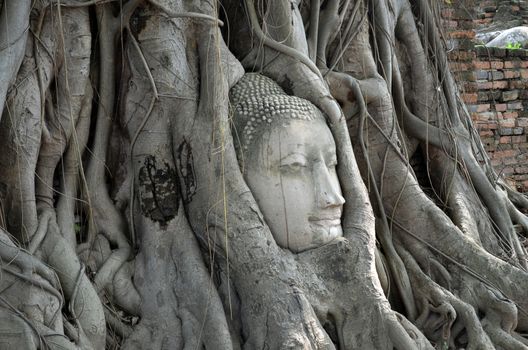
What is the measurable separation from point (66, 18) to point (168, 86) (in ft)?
A: 1.75

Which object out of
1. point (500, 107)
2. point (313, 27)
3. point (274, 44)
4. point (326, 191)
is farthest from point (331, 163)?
point (500, 107)

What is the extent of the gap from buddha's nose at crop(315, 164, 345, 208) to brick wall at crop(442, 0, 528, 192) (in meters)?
3.46

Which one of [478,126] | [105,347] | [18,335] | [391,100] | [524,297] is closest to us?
[18,335]

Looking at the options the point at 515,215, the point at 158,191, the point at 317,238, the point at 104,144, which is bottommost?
the point at 515,215

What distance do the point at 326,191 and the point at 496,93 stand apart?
14.1ft

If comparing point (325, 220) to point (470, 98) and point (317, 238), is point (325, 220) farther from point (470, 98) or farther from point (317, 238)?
point (470, 98)

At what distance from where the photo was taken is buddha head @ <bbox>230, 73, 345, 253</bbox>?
14.9 feet

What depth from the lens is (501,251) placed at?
5.63 meters

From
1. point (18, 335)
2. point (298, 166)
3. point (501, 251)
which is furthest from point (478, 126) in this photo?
point (18, 335)

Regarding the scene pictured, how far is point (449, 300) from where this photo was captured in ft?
16.1

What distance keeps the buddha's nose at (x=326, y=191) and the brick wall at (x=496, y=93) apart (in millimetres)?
3459

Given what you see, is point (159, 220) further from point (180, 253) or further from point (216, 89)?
point (216, 89)

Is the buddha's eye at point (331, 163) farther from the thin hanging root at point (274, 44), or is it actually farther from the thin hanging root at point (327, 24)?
the thin hanging root at point (327, 24)

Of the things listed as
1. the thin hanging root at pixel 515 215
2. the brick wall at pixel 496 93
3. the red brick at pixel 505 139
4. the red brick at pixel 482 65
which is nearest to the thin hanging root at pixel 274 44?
the thin hanging root at pixel 515 215
